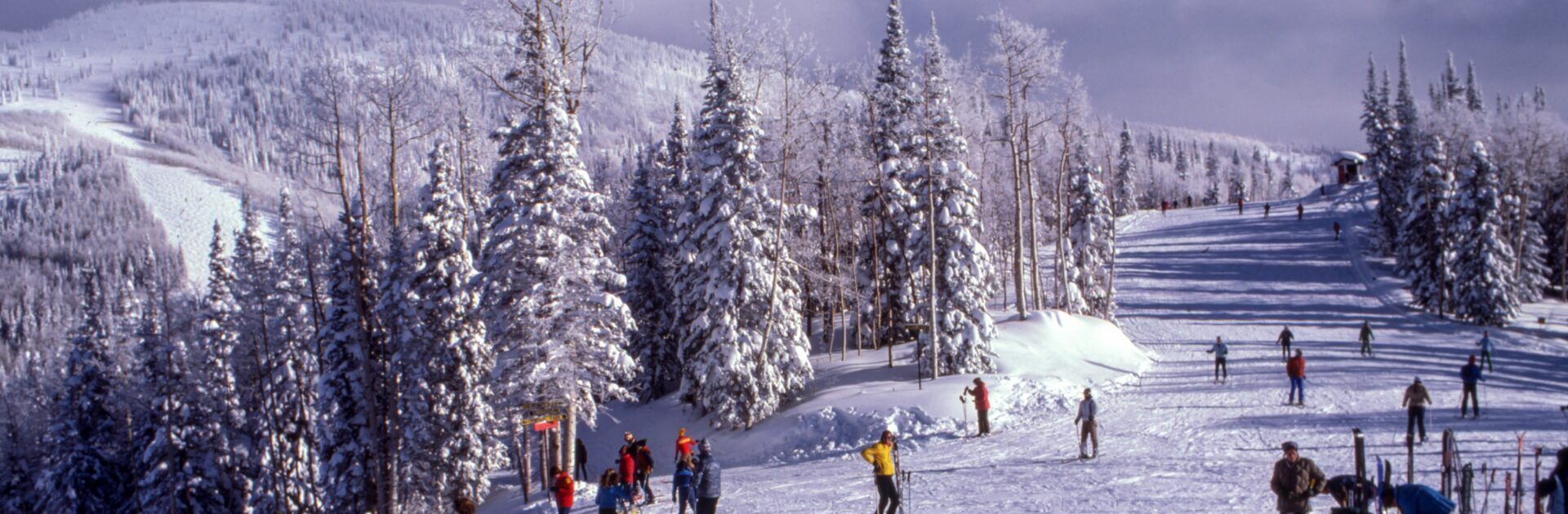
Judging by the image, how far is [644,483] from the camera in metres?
18.7

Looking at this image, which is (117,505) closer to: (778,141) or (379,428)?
(379,428)

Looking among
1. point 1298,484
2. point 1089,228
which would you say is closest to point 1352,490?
point 1298,484

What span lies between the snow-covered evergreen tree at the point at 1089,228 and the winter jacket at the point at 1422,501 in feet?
140

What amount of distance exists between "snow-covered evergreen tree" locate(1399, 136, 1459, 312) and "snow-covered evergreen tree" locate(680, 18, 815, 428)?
38.1 metres

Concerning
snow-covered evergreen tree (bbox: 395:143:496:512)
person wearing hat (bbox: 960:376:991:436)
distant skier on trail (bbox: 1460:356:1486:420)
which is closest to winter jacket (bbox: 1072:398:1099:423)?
person wearing hat (bbox: 960:376:991:436)

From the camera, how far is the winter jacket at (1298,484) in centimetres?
1138

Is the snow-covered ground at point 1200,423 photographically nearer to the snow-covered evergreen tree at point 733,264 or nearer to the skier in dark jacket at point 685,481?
the skier in dark jacket at point 685,481

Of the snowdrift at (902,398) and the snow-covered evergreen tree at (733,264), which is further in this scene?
the snow-covered evergreen tree at (733,264)

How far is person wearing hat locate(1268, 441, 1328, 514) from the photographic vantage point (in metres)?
11.4

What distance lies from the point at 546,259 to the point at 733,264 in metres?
7.71

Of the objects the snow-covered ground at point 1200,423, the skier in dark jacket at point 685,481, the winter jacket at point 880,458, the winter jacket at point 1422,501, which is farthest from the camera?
the snow-covered ground at point 1200,423

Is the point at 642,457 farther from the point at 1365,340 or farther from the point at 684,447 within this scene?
the point at 1365,340

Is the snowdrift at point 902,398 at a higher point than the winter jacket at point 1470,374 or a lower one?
lower

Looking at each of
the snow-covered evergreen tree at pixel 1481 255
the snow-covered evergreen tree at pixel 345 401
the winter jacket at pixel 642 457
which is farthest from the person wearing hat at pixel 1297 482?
the snow-covered evergreen tree at pixel 1481 255
